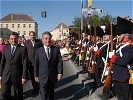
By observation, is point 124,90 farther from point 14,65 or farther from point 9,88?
point 9,88

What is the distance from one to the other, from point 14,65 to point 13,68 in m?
0.07

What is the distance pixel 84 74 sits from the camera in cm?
1638

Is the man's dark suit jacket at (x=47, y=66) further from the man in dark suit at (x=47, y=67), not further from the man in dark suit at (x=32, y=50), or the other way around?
the man in dark suit at (x=32, y=50)

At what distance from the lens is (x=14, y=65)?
→ 8797 mm

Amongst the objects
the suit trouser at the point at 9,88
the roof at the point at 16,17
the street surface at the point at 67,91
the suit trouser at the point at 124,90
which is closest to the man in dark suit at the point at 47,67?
the suit trouser at the point at 9,88

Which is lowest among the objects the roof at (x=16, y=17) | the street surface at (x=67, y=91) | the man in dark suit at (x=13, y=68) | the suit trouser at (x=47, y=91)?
the street surface at (x=67, y=91)

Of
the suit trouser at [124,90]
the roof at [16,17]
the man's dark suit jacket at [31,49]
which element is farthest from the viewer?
the roof at [16,17]

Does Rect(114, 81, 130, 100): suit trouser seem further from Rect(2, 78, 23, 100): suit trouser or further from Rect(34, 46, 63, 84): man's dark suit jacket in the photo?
Rect(2, 78, 23, 100): suit trouser

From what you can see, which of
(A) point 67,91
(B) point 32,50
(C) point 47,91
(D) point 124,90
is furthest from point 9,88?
(A) point 67,91

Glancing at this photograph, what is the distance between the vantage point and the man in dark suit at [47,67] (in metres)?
8.62

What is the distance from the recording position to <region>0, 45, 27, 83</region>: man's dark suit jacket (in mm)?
8773

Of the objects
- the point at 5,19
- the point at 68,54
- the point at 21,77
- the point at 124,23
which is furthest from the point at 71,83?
the point at 5,19

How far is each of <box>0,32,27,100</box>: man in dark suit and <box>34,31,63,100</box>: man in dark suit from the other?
353mm

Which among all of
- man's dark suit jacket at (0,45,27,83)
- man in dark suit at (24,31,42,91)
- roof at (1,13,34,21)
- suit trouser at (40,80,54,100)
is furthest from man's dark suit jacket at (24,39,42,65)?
roof at (1,13,34,21)
